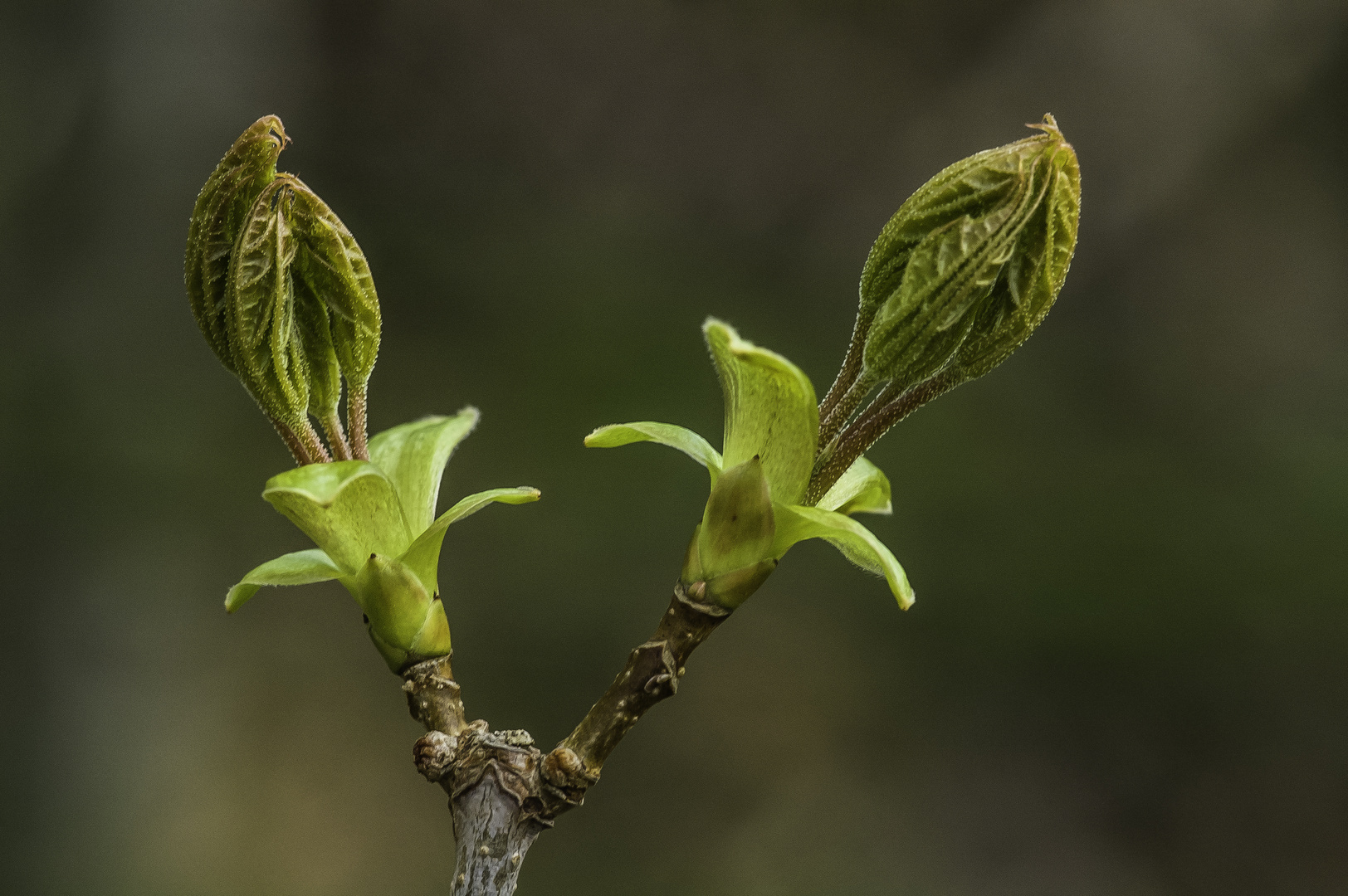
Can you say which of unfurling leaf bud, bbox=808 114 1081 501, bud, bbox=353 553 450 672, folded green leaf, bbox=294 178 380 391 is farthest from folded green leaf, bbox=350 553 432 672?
unfurling leaf bud, bbox=808 114 1081 501

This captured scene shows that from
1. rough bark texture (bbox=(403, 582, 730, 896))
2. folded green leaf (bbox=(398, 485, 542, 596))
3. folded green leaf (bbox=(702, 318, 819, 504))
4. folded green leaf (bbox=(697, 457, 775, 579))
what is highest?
folded green leaf (bbox=(702, 318, 819, 504))

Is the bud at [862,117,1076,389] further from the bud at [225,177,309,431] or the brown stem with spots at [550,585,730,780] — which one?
the bud at [225,177,309,431]

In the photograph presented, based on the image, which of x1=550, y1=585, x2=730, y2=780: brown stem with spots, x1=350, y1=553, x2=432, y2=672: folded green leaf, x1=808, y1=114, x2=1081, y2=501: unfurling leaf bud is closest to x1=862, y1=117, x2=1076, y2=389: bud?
x1=808, y1=114, x2=1081, y2=501: unfurling leaf bud

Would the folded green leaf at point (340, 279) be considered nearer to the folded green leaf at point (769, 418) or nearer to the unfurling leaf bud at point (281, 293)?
the unfurling leaf bud at point (281, 293)

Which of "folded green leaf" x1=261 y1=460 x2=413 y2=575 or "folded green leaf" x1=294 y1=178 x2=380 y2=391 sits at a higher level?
"folded green leaf" x1=294 y1=178 x2=380 y2=391

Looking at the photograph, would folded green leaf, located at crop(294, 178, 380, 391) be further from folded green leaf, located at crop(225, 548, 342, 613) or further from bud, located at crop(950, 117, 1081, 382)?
bud, located at crop(950, 117, 1081, 382)

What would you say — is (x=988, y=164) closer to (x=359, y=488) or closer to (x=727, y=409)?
(x=727, y=409)

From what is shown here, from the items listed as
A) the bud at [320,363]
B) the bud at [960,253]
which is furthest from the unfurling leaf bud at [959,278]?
the bud at [320,363]
